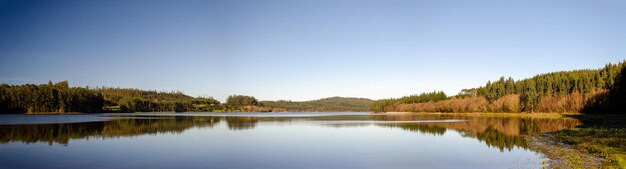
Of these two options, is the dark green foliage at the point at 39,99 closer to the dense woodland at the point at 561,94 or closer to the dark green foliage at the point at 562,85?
the dense woodland at the point at 561,94

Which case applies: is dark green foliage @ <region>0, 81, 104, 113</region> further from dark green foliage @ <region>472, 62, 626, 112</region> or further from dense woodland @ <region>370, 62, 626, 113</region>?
dark green foliage @ <region>472, 62, 626, 112</region>

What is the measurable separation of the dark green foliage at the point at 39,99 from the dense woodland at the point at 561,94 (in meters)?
144

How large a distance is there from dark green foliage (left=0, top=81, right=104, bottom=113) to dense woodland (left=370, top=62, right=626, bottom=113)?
472ft

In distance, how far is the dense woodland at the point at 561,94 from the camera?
9856cm

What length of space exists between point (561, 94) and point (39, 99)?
535ft

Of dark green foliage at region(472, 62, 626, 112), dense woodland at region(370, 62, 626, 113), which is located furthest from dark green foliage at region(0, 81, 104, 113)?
dark green foliage at region(472, 62, 626, 112)

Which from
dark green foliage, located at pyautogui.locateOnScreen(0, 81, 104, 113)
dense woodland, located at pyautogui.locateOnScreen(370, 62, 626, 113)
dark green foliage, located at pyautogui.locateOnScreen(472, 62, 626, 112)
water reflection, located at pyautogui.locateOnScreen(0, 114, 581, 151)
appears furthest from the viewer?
dark green foliage, located at pyautogui.locateOnScreen(0, 81, 104, 113)

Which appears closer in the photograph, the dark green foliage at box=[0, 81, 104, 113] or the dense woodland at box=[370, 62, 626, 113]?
the dense woodland at box=[370, 62, 626, 113]

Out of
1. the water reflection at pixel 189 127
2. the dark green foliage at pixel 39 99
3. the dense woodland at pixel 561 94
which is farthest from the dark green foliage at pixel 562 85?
the dark green foliage at pixel 39 99

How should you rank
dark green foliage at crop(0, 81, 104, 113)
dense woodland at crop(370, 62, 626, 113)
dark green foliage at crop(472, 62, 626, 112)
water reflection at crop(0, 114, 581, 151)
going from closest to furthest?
1. water reflection at crop(0, 114, 581, 151)
2. dense woodland at crop(370, 62, 626, 113)
3. dark green foliage at crop(472, 62, 626, 112)
4. dark green foliage at crop(0, 81, 104, 113)

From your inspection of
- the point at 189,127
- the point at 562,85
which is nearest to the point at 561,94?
the point at 562,85

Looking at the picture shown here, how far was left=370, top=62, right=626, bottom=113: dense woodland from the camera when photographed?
9856cm

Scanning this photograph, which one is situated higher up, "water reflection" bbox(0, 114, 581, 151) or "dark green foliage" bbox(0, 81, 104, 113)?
"dark green foliage" bbox(0, 81, 104, 113)

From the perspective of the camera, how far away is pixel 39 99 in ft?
484
